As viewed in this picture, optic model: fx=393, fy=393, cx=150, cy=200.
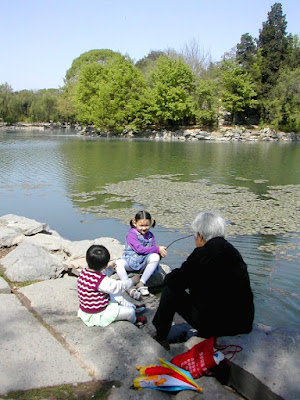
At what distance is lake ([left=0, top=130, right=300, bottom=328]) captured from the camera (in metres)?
6.23

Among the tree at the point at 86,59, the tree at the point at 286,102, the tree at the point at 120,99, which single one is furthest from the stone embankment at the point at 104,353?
the tree at the point at 86,59

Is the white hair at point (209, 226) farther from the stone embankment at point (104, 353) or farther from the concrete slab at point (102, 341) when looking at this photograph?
the concrete slab at point (102, 341)

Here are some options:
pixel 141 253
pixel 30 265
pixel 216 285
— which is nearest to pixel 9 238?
pixel 30 265

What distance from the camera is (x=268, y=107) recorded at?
1730 inches

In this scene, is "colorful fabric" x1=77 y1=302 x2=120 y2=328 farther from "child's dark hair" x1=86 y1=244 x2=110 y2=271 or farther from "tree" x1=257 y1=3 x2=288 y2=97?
"tree" x1=257 y1=3 x2=288 y2=97

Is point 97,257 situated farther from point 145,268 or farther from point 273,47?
point 273,47

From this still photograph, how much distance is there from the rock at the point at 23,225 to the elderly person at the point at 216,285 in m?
4.23

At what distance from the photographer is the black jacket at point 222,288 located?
3.00m

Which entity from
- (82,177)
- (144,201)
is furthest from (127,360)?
(82,177)

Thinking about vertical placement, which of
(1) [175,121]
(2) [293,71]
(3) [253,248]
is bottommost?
(3) [253,248]

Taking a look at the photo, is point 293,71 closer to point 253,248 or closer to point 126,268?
point 253,248

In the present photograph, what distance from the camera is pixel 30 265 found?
468cm

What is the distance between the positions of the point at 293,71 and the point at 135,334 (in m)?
45.5

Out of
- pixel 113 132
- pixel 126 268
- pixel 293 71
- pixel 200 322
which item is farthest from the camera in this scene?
pixel 113 132
